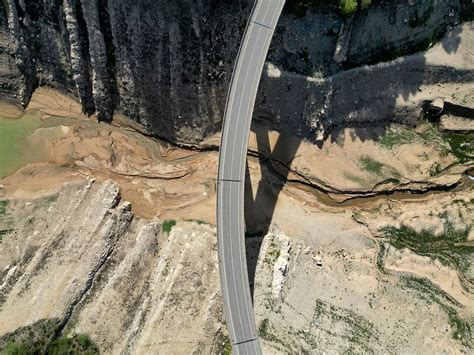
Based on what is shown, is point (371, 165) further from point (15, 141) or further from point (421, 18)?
point (15, 141)

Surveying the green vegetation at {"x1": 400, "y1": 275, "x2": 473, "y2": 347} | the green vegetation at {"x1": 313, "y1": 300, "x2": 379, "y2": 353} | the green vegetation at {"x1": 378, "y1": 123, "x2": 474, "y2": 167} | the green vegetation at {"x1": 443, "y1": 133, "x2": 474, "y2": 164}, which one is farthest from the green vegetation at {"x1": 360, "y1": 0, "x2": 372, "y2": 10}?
the green vegetation at {"x1": 313, "y1": 300, "x2": 379, "y2": 353}

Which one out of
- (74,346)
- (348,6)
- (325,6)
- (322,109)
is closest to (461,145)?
(322,109)

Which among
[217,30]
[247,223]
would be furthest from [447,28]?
[247,223]

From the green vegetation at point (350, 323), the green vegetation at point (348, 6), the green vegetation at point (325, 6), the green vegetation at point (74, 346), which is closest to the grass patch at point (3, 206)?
the green vegetation at point (74, 346)

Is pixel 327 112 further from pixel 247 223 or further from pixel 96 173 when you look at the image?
pixel 96 173

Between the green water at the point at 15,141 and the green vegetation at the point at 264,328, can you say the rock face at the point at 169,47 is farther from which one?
the green vegetation at the point at 264,328
